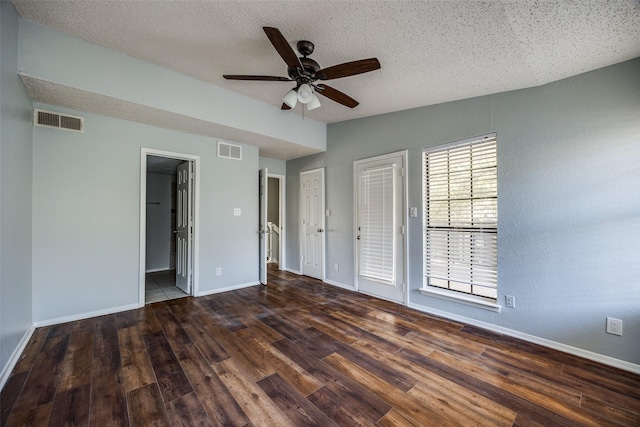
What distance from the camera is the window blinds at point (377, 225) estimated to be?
12.1 ft

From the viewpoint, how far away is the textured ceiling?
1802 millimetres

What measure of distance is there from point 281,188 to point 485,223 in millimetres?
3966

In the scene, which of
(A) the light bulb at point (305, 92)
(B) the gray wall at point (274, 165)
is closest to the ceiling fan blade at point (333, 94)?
(A) the light bulb at point (305, 92)

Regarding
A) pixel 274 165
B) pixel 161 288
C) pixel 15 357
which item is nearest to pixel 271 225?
pixel 274 165

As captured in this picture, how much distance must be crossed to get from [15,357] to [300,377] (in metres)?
2.35

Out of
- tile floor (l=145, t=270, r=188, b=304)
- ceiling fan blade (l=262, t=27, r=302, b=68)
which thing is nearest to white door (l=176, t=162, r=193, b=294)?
tile floor (l=145, t=270, r=188, b=304)

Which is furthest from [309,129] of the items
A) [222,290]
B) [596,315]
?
[596,315]

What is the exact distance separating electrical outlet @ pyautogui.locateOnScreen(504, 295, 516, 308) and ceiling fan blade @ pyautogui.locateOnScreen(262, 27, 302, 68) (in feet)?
10.1

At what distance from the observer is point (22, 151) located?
2336 millimetres

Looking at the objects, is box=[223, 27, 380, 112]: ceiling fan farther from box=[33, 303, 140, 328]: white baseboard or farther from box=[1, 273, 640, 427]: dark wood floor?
box=[33, 303, 140, 328]: white baseboard

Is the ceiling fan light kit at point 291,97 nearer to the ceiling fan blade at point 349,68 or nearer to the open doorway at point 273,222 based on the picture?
the ceiling fan blade at point 349,68

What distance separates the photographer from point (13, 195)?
2.10 metres

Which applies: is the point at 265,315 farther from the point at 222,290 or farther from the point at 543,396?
the point at 543,396

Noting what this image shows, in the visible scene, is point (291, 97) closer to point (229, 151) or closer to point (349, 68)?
point (349, 68)
